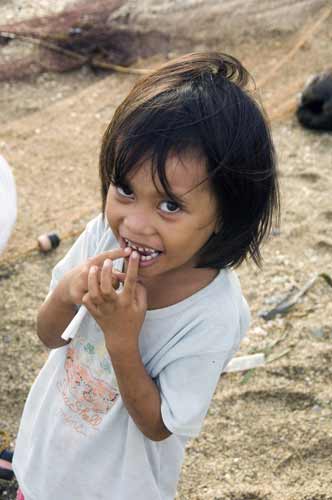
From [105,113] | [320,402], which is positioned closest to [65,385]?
[320,402]

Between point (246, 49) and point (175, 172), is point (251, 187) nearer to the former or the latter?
point (175, 172)

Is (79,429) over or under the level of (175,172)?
under

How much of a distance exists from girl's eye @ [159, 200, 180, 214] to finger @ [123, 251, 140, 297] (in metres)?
0.10

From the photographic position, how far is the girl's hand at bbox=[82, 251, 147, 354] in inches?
54.1

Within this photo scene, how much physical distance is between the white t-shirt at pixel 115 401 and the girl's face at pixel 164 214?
13 cm

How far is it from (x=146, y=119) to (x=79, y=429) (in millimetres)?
713

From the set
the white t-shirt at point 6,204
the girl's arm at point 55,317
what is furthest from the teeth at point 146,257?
the white t-shirt at point 6,204

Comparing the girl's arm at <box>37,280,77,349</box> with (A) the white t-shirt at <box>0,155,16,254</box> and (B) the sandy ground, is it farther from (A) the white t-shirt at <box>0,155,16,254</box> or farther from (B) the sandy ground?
(B) the sandy ground

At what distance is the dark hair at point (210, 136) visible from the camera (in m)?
1.33

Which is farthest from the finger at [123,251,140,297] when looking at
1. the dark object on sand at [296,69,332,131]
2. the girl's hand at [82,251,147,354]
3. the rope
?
the rope

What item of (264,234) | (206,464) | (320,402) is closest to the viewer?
(264,234)

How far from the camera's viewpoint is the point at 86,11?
5000mm

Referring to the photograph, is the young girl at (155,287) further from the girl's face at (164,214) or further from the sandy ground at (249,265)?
the sandy ground at (249,265)

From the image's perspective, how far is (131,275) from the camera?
54.6 inches
